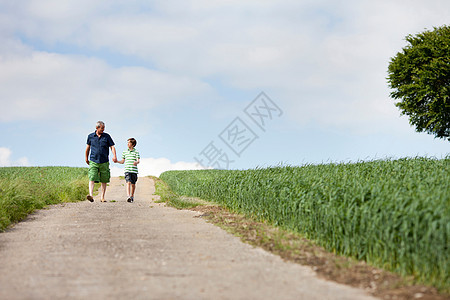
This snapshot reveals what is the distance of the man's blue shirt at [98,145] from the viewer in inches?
569

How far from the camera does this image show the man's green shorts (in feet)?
47.6

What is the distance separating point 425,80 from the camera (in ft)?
98.6

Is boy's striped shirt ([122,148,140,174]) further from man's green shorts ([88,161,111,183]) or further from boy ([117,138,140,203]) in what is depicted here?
man's green shorts ([88,161,111,183])

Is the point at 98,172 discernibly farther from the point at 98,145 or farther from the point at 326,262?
the point at 326,262

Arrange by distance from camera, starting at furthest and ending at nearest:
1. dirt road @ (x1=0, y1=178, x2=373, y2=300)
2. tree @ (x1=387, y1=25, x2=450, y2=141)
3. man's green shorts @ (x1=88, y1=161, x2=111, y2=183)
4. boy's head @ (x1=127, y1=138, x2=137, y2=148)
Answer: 1. tree @ (x1=387, y1=25, x2=450, y2=141)
2. boy's head @ (x1=127, y1=138, x2=137, y2=148)
3. man's green shorts @ (x1=88, y1=161, x2=111, y2=183)
4. dirt road @ (x1=0, y1=178, x2=373, y2=300)

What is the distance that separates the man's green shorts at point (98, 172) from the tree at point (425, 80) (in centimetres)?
2469

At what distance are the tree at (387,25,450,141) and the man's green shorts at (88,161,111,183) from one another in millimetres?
24693

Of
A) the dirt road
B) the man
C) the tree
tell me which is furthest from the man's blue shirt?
the tree

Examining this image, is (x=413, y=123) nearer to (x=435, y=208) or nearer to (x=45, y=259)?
(x=435, y=208)

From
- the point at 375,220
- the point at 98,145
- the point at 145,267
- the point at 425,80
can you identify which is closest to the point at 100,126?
the point at 98,145

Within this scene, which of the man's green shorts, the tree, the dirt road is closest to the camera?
the dirt road

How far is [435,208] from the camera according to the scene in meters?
6.19

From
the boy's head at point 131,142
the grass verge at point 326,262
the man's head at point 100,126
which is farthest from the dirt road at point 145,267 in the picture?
the boy's head at point 131,142

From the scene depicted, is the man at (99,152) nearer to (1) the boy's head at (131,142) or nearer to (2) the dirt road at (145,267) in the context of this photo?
(1) the boy's head at (131,142)
